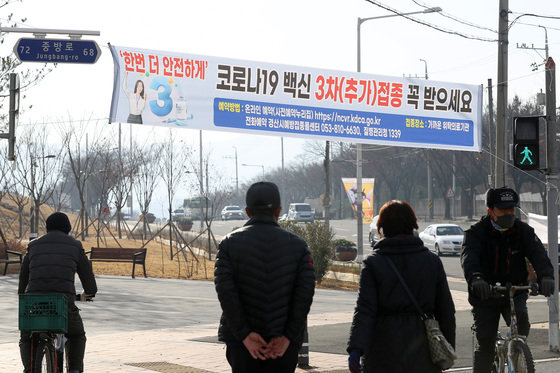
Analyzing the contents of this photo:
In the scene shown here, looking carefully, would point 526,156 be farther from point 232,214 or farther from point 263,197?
point 232,214

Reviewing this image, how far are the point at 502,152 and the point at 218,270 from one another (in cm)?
1198

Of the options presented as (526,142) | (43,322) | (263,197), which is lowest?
(43,322)

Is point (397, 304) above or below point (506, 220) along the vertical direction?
below

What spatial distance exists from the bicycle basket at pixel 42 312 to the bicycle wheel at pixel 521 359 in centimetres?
346

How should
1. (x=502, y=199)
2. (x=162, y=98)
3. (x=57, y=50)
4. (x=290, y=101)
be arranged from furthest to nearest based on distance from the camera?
(x=290, y=101)
(x=162, y=98)
(x=57, y=50)
(x=502, y=199)

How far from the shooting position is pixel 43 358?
7184 mm

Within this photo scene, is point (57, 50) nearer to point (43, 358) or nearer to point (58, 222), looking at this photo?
point (58, 222)

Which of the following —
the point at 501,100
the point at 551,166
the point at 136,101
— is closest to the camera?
the point at 551,166

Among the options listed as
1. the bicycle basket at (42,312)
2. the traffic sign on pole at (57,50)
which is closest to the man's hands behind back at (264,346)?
the bicycle basket at (42,312)

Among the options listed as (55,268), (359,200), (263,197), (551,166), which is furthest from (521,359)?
(359,200)

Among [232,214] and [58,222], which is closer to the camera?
[58,222]

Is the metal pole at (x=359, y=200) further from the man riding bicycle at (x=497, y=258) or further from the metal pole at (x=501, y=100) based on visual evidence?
the man riding bicycle at (x=497, y=258)

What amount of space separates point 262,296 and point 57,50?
7.28 m

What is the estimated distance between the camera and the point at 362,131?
45.3ft
